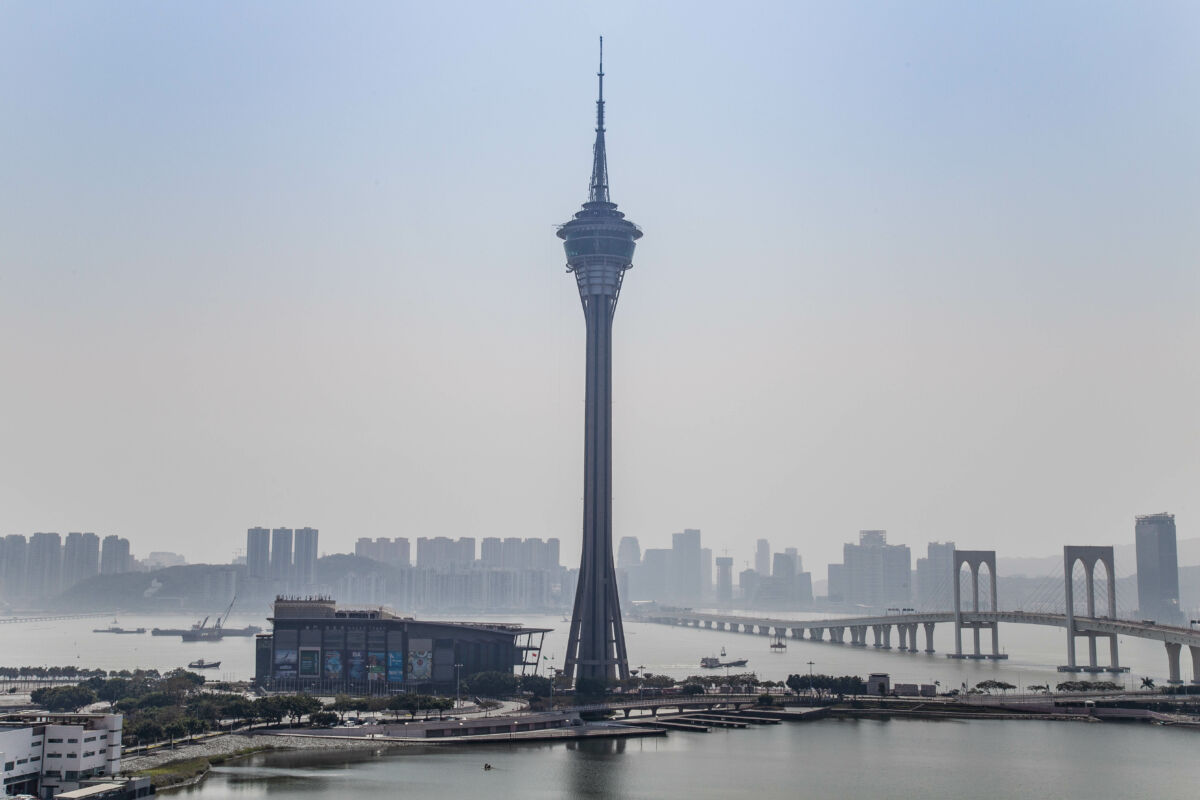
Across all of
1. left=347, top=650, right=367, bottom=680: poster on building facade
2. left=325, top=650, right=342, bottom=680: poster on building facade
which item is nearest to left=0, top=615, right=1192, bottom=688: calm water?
left=325, top=650, right=342, bottom=680: poster on building facade

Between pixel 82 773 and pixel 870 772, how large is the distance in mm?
21262

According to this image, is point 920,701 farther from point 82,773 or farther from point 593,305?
point 82,773

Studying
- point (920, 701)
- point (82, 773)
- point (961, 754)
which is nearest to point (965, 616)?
point (920, 701)

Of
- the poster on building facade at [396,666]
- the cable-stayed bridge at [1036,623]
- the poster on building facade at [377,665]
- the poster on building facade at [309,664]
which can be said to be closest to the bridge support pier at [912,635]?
the cable-stayed bridge at [1036,623]

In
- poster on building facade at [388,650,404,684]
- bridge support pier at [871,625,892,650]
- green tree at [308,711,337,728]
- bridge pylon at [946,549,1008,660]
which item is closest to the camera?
green tree at [308,711,337,728]

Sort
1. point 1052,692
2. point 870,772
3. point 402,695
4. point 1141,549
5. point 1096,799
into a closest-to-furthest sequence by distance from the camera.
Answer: point 1096,799, point 870,772, point 402,695, point 1052,692, point 1141,549

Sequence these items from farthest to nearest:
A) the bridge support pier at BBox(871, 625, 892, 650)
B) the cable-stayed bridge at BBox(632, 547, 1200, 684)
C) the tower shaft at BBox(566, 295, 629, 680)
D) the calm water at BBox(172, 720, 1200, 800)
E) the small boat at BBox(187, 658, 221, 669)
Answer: the bridge support pier at BBox(871, 625, 892, 650)
the small boat at BBox(187, 658, 221, 669)
the cable-stayed bridge at BBox(632, 547, 1200, 684)
the tower shaft at BBox(566, 295, 629, 680)
the calm water at BBox(172, 720, 1200, 800)

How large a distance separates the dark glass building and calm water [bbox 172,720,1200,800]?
13.6 metres

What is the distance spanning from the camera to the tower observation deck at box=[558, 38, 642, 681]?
62.9 meters

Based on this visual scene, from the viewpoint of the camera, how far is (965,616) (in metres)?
93.7

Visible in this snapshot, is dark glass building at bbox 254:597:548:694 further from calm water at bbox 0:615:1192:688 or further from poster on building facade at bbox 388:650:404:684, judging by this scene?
calm water at bbox 0:615:1192:688

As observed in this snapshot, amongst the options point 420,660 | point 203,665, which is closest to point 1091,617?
point 420,660

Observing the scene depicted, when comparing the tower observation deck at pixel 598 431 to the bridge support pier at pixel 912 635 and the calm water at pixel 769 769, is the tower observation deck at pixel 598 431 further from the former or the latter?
the bridge support pier at pixel 912 635

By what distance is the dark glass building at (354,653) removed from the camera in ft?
183
